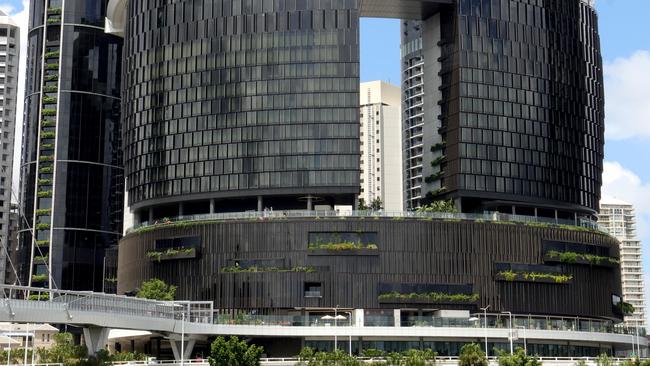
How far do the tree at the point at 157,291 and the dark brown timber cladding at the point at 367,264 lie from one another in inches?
70.4

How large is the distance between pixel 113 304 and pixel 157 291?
39427 millimetres

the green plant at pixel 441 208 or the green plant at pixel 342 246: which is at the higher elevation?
the green plant at pixel 441 208

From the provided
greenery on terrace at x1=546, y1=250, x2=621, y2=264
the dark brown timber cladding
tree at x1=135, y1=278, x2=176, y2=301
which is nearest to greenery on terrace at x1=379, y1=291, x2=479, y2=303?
the dark brown timber cladding

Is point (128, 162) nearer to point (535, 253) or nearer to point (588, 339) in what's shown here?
point (535, 253)

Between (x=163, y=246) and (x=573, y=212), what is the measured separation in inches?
2631

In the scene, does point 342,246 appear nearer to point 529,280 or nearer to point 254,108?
point 254,108

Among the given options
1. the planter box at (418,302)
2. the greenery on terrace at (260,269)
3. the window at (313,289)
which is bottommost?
the planter box at (418,302)

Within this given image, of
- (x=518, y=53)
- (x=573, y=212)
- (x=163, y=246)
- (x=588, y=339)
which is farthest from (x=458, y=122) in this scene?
(x=163, y=246)

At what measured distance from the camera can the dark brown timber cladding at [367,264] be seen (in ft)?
497

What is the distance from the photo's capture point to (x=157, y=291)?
153750 millimetres

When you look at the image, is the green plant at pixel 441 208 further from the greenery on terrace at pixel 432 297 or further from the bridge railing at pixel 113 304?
→ the bridge railing at pixel 113 304

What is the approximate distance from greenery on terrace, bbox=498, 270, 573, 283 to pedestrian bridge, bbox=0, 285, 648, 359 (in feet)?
29.4

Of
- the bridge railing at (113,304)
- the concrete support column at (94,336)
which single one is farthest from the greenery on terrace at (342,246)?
the concrete support column at (94,336)

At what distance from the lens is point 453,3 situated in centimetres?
16538
